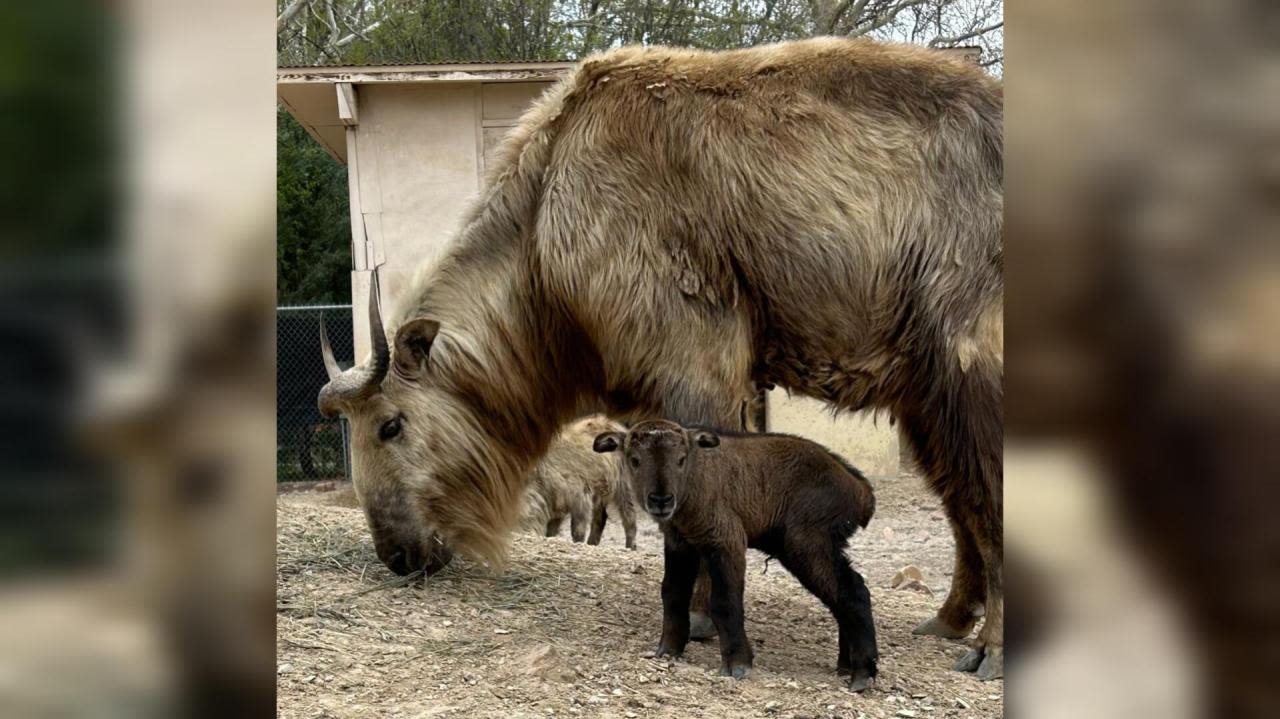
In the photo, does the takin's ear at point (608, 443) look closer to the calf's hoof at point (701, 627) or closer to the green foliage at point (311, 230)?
the calf's hoof at point (701, 627)

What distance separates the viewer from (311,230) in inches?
904

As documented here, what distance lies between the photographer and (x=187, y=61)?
688 millimetres

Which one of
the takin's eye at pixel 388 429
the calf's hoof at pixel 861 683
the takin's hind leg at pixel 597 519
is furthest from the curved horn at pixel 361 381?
the takin's hind leg at pixel 597 519

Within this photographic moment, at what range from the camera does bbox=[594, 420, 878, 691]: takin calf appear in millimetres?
4664

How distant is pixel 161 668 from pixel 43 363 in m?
0.20

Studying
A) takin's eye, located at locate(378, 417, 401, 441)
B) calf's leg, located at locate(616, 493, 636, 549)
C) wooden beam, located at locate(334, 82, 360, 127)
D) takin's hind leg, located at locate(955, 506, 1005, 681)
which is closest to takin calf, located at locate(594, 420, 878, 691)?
takin's hind leg, located at locate(955, 506, 1005, 681)

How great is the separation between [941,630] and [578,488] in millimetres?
5364

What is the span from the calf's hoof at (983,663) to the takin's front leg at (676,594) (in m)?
1.29

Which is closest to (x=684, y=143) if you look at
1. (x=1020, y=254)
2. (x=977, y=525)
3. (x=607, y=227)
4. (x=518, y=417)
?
(x=607, y=227)

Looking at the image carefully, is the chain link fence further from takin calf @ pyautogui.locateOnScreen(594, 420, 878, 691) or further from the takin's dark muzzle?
takin calf @ pyautogui.locateOnScreen(594, 420, 878, 691)

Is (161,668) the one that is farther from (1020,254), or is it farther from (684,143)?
(684,143)

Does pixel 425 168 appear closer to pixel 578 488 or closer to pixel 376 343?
pixel 578 488

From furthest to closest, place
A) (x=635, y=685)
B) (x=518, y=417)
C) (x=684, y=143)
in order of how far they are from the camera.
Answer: (x=518, y=417) → (x=684, y=143) → (x=635, y=685)

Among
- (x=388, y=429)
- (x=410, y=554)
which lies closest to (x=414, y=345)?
(x=388, y=429)
